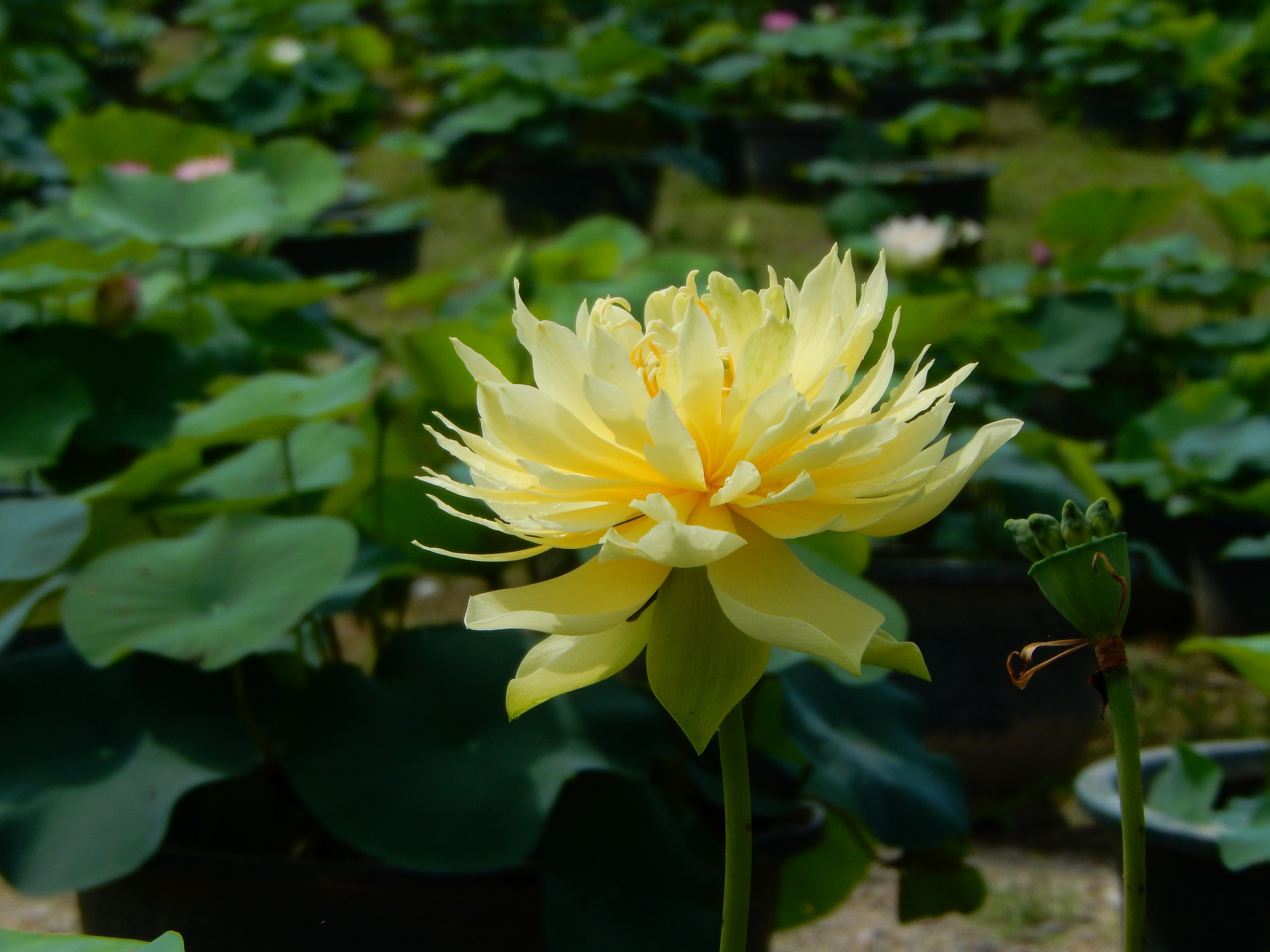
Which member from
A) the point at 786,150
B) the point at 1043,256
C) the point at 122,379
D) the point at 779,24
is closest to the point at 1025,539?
the point at 122,379

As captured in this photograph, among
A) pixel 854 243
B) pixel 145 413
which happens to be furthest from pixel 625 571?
pixel 854 243

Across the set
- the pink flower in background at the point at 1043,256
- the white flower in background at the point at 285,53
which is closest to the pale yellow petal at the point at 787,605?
the pink flower in background at the point at 1043,256

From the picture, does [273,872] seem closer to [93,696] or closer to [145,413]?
[93,696]

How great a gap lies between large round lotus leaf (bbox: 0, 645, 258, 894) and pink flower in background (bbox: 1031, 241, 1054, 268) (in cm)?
158

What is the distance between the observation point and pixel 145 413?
1.23m

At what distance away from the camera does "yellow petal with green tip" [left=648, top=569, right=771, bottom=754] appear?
37cm

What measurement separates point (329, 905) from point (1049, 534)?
60cm

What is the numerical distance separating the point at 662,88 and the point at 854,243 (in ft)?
8.71

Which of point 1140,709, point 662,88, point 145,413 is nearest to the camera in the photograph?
point 145,413

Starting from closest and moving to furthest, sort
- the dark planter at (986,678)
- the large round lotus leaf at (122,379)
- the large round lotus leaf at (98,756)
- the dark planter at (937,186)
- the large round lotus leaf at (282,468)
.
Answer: the large round lotus leaf at (98,756), the large round lotus leaf at (282,468), the large round lotus leaf at (122,379), the dark planter at (986,678), the dark planter at (937,186)

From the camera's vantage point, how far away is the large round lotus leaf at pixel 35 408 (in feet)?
3.49

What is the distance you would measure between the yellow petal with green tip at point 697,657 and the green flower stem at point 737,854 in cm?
1

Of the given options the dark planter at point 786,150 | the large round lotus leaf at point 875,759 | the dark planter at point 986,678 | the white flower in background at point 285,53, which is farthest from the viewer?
the white flower in background at point 285,53

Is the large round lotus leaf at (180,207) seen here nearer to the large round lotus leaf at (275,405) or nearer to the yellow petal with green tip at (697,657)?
the large round lotus leaf at (275,405)
